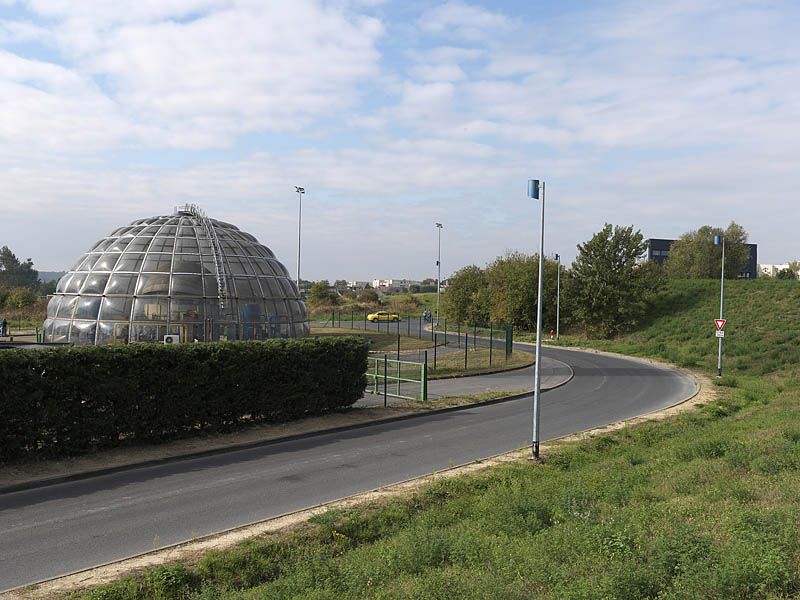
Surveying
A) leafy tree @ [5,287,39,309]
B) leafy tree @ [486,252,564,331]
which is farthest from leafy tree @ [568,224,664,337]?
leafy tree @ [5,287,39,309]

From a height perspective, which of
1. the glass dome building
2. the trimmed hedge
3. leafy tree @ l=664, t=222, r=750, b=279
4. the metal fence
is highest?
leafy tree @ l=664, t=222, r=750, b=279

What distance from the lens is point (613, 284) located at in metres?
A: 60.5

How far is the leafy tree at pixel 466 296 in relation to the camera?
71.0m

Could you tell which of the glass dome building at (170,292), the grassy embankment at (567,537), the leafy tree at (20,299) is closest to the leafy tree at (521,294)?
the glass dome building at (170,292)

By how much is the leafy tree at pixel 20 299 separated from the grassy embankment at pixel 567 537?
73.8 m

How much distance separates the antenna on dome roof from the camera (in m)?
31.3

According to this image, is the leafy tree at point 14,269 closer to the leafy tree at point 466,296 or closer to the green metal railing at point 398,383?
the leafy tree at point 466,296

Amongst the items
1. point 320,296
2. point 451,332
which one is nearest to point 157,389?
point 451,332

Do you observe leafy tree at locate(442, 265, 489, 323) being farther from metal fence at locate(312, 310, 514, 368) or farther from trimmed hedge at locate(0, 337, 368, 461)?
trimmed hedge at locate(0, 337, 368, 461)

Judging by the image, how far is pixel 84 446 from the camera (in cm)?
1518

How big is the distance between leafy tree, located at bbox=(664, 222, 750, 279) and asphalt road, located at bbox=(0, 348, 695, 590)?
7086 centimetres

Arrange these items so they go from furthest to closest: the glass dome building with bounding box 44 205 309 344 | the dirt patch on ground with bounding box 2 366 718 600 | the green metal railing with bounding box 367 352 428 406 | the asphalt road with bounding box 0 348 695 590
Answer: the glass dome building with bounding box 44 205 309 344, the green metal railing with bounding box 367 352 428 406, the asphalt road with bounding box 0 348 695 590, the dirt patch on ground with bounding box 2 366 718 600

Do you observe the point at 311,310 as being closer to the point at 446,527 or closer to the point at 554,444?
the point at 554,444

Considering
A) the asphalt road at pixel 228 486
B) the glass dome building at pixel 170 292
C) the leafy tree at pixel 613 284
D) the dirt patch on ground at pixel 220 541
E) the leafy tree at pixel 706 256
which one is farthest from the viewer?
the leafy tree at pixel 706 256
